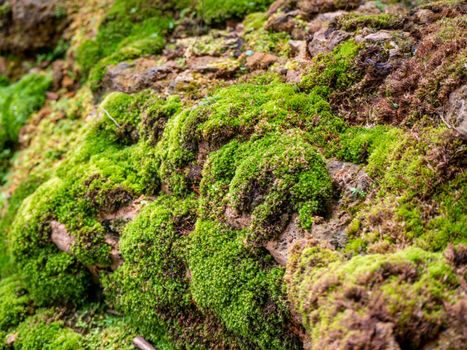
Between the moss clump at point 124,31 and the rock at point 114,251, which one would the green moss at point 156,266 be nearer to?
the rock at point 114,251

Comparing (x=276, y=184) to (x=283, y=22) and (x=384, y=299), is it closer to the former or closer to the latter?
(x=384, y=299)

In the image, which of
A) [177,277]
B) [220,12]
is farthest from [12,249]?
[220,12]

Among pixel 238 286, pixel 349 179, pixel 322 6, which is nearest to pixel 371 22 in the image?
pixel 322 6

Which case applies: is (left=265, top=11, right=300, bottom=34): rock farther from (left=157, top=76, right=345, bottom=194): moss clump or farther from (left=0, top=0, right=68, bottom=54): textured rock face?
(left=0, top=0, right=68, bottom=54): textured rock face

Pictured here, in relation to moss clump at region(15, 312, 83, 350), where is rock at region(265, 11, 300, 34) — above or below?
above

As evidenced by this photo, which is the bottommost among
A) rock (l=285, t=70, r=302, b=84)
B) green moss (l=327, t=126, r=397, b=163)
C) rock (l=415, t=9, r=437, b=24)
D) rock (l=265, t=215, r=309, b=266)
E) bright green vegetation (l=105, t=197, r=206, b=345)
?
bright green vegetation (l=105, t=197, r=206, b=345)

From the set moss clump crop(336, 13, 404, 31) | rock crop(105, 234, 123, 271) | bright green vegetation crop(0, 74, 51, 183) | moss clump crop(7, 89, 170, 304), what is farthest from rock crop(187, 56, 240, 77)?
bright green vegetation crop(0, 74, 51, 183)
